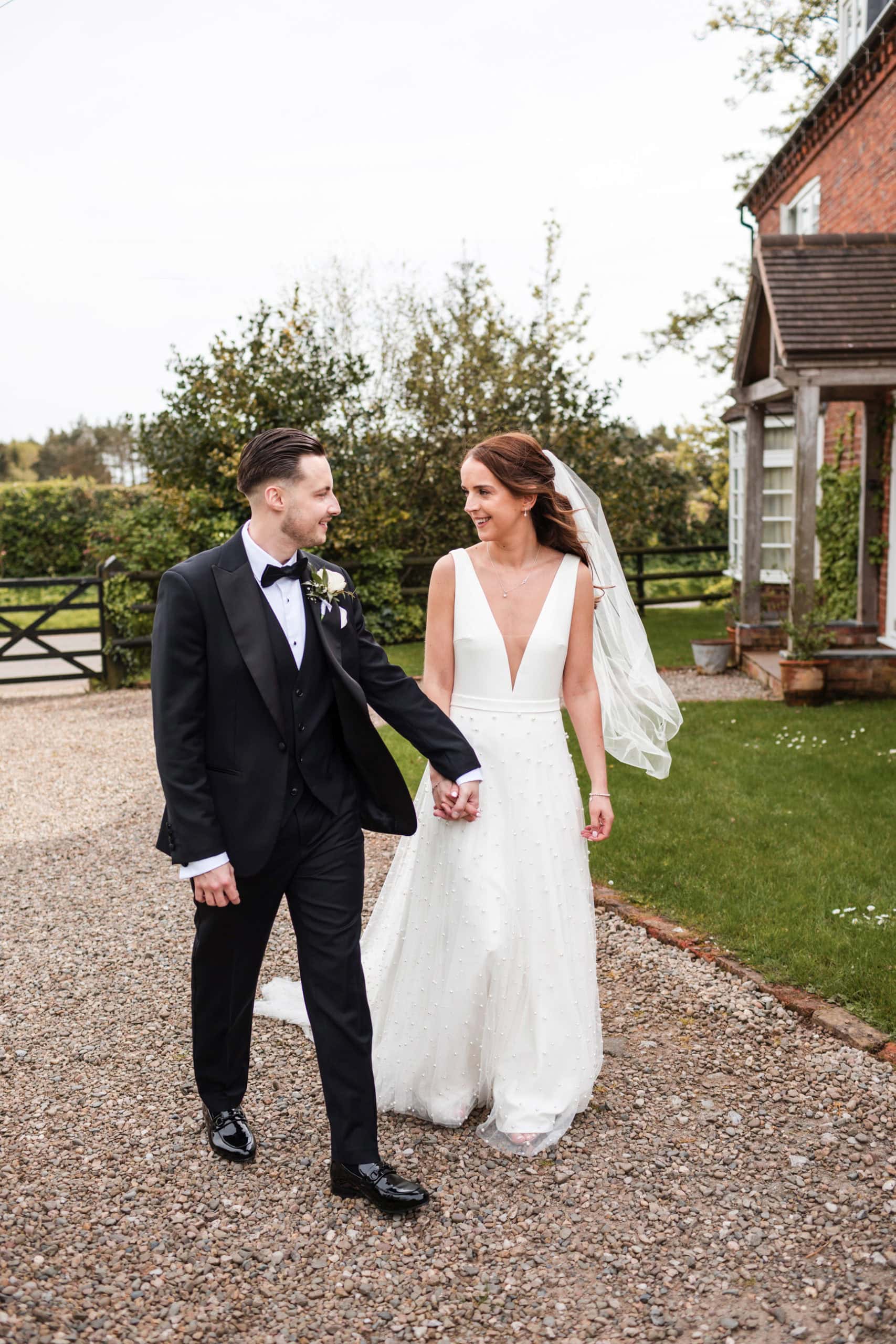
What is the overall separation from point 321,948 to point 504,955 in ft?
2.04

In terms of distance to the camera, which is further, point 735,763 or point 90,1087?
point 735,763

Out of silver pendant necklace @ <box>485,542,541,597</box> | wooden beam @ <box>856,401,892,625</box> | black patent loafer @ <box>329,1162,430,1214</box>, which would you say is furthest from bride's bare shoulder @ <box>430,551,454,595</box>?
wooden beam @ <box>856,401,892,625</box>

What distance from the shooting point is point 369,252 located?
22.6 meters

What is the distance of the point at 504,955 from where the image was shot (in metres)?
3.28

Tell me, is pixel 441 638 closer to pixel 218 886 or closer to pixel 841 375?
pixel 218 886

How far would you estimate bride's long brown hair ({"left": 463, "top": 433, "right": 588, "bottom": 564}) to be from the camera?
3322mm

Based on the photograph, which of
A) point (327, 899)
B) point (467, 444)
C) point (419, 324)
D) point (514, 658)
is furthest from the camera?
point (419, 324)

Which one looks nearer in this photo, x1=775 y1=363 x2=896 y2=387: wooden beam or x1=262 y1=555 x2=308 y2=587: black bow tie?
x1=262 y1=555 x2=308 y2=587: black bow tie

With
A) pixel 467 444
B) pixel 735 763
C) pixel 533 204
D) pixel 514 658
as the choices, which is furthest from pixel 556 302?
pixel 514 658

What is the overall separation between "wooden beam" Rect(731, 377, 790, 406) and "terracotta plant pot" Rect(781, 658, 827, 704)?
8.99 feet

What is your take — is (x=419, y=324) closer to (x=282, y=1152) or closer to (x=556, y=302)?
(x=556, y=302)

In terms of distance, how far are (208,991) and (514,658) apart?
1.36 m

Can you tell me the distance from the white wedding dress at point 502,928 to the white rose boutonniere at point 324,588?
0.52 metres

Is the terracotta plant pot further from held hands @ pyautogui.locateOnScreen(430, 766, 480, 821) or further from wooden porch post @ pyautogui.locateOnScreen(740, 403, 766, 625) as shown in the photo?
held hands @ pyautogui.locateOnScreen(430, 766, 480, 821)
